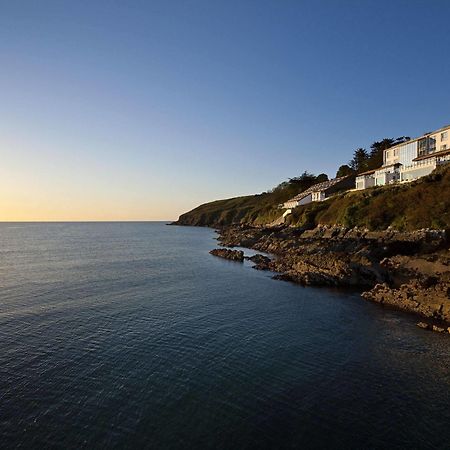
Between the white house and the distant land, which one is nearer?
the distant land

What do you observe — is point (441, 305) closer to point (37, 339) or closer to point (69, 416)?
point (69, 416)

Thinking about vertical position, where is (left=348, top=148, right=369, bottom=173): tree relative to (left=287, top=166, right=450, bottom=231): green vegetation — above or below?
above

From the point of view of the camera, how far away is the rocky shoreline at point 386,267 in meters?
35.4

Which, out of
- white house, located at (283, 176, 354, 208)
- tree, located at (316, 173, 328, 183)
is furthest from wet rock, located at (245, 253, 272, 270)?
tree, located at (316, 173, 328, 183)

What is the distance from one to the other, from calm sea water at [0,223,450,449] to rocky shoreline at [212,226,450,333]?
274 centimetres

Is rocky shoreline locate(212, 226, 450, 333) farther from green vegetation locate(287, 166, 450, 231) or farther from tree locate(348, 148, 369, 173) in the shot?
tree locate(348, 148, 369, 173)

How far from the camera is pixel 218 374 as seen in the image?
73.9 ft

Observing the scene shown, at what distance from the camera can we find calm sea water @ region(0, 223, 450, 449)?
54.7 feet

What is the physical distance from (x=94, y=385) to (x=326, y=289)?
32536 mm

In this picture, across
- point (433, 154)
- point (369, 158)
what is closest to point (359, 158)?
point (369, 158)

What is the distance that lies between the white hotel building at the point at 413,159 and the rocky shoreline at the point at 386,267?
69.0ft

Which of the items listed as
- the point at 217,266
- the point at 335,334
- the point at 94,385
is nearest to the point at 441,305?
the point at 335,334

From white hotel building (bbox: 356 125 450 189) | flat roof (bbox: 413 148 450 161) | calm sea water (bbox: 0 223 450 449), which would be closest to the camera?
calm sea water (bbox: 0 223 450 449)

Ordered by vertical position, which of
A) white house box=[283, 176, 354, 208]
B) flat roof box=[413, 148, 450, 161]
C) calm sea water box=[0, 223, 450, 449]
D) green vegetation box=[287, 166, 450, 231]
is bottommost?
calm sea water box=[0, 223, 450, 449]
